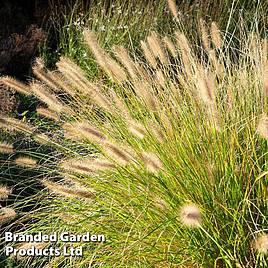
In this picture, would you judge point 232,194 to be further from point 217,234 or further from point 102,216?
point 102,216

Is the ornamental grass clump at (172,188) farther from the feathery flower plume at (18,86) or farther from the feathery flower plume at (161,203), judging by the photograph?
the feathery flower plume at (18,86)

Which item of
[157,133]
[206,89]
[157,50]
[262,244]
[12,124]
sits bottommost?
[262,244]

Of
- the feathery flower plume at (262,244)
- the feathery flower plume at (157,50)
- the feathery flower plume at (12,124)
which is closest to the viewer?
the feathery flower plume at (262,244)

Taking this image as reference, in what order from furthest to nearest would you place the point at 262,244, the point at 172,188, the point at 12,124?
1. the point at 12,124
2. the point at 172,188
3. the point at 262,244

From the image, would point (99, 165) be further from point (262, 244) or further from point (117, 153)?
point (262, 244)

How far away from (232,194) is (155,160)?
18.4 inches

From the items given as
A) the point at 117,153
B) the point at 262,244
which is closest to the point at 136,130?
the point at 117,153

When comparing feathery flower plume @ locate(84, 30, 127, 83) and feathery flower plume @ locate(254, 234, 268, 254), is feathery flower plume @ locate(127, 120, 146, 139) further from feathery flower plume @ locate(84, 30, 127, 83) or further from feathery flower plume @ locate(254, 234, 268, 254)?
feathery flower plume @ locate(254, 234, 268, 254)

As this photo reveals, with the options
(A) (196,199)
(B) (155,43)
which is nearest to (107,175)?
(A) (196,199)

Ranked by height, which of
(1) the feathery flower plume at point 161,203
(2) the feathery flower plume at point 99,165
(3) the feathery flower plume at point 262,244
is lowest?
(3) the feathery flower plume at point 262,244

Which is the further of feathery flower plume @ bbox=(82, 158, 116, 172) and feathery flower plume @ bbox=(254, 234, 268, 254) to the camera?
feathery flower plume @ bbox=(82, 158, 116, 172)

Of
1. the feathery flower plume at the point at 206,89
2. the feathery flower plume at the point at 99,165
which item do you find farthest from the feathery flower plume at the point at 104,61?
the feathery flower plume at the point at 99,165

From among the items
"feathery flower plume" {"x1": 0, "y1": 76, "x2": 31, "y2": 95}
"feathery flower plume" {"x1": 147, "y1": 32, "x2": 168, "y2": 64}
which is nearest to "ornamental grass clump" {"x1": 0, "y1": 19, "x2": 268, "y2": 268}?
"feathery flower plume" {"x1": 0, "y1": 76, "x2": 31, "y2": 95}

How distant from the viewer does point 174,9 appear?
14.9 feet
